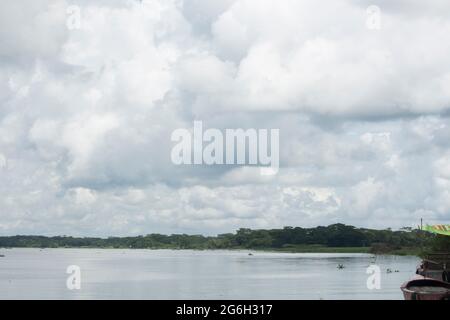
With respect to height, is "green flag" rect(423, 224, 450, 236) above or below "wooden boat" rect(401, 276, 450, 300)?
above

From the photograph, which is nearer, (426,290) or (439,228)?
(426,290)

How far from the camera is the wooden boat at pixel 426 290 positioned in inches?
2126

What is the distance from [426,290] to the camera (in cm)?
5650

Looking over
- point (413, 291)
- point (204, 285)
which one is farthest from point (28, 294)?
point (413, 291)

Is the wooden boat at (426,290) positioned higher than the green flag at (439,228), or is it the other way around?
the green flag at (439,228)

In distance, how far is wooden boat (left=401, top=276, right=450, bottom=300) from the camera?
5400 centimetres
